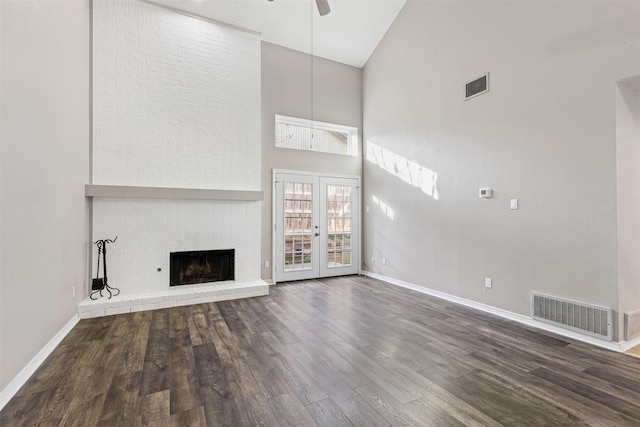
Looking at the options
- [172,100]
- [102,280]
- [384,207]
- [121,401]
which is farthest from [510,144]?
[102,280]

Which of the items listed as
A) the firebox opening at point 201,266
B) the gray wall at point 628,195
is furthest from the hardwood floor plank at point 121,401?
the gray wall at point 628,195

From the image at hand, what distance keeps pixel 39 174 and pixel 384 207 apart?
16.3 ft

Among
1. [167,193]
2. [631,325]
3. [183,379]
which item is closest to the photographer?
[183,379]

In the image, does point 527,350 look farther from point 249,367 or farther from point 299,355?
point 249,367

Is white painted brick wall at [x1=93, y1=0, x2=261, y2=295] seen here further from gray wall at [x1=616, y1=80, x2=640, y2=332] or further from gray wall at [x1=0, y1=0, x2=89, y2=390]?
gray wall at [x1=616, y1=80, x2=640, y2=332]

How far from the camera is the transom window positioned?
586 cm

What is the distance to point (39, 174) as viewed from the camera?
8.52ft

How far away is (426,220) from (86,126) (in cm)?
514

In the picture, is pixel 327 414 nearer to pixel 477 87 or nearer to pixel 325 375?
pixel 325 375

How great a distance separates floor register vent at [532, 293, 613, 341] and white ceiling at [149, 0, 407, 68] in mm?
5217

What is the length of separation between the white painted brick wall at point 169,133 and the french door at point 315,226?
0.59 meters

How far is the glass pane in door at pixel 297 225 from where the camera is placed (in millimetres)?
5793

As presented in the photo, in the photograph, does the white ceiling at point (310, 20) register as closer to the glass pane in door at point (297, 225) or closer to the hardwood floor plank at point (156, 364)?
the glass pane in door at point (297, 225)

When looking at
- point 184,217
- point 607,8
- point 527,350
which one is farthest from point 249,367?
point 607,8
